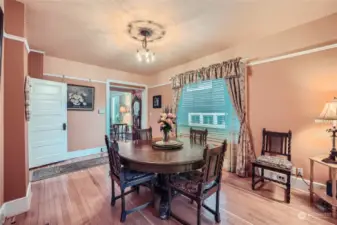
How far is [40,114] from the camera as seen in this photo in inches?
146

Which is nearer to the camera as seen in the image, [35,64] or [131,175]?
[131,175]

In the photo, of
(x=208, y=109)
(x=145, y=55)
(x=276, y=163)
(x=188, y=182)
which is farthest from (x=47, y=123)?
(x=276, y=163)

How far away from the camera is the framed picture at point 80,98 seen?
14.5 ft

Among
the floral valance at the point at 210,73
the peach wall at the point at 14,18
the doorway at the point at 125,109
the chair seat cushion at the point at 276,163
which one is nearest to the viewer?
the peach wall at the point at 14,18

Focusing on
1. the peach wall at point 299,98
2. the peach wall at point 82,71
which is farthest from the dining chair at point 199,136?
the peach wall at point 82,71

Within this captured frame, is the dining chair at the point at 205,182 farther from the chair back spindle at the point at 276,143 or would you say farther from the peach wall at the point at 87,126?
the peach wall at the point at 87,126

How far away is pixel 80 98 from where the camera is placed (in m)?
4.58

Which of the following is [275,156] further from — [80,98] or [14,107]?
[80,98]

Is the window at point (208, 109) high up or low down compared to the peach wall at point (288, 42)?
down

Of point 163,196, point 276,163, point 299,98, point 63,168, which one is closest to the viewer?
point 163,196

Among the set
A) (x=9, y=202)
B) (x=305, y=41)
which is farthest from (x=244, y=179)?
(x=9, y=202)

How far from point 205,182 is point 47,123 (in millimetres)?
3769

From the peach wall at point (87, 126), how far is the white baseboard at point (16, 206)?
238 cm

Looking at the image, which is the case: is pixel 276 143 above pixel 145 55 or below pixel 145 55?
below
